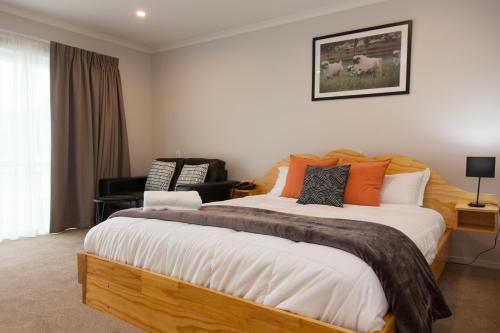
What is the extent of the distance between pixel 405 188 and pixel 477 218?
660mm

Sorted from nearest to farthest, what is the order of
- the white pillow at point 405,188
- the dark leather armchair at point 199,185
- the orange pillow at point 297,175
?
1. the white pillow at point 405,188
2. the orange pillow at point 297,175
3. the dark leather armchair at point 199,185

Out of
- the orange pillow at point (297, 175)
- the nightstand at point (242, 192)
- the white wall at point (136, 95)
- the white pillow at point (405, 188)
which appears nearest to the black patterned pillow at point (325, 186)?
the orange pillow at point (297, 175)

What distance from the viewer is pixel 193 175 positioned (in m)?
4.15

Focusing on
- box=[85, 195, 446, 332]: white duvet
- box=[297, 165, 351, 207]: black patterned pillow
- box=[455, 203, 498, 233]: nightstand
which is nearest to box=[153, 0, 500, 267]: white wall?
box=[455, 203, 498, 233]: nightstand

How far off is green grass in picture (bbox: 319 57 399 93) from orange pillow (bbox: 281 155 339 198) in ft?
2.82

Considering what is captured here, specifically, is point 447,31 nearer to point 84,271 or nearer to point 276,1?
point 276,1

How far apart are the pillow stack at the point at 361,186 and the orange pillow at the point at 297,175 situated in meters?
0.09

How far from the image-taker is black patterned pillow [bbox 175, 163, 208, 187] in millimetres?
4108

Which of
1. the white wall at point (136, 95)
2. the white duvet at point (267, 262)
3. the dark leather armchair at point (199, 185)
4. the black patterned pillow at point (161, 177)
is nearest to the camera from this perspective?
the white duvet at point (267, 262)

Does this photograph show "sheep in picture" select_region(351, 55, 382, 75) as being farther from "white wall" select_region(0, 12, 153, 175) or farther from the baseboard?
"white wall" select_region(0, 12, 153, 175)

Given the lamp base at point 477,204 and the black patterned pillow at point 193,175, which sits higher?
the black patterned pillow at point 193,175

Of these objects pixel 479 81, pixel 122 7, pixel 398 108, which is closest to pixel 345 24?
pixel 398 108

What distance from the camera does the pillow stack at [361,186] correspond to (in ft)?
9.34

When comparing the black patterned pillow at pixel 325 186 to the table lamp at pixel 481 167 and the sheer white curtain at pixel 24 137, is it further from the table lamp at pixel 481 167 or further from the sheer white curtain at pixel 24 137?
the sheer white curtain at pixel 24 137
